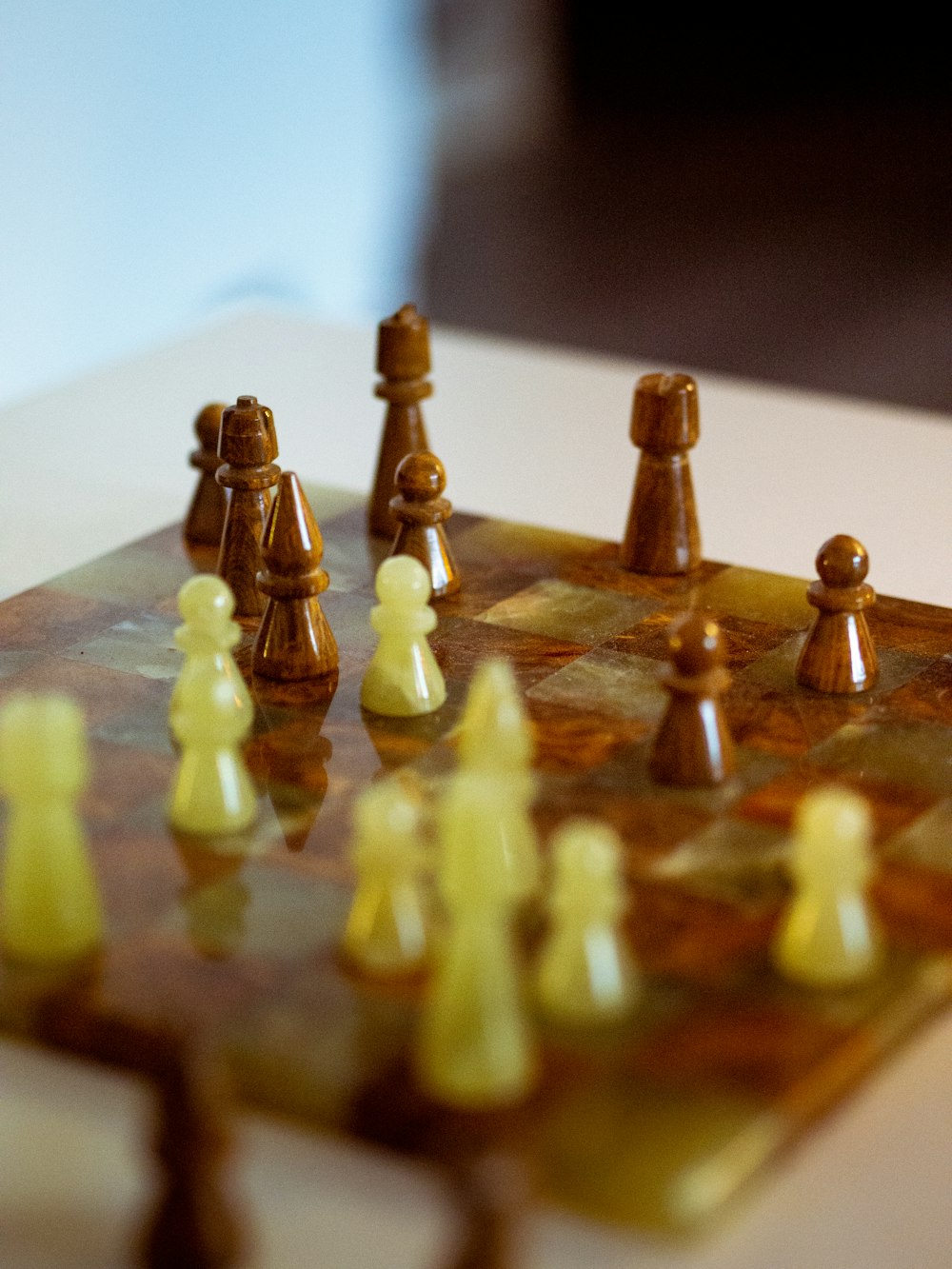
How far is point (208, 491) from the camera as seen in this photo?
2.07 m

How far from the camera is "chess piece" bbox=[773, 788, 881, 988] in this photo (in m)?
1.19

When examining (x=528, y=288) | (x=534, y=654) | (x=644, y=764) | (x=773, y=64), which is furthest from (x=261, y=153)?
(x=773, y=64)

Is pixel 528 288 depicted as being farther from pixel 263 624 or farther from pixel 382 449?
pixel 263 624

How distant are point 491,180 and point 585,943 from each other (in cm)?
606

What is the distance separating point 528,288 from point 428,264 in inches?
15.2

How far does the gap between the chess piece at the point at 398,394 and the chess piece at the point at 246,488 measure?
9.1 inches

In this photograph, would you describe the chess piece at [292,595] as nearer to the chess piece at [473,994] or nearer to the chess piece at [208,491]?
the chess piece at [208,491]

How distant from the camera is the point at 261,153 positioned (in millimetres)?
4223

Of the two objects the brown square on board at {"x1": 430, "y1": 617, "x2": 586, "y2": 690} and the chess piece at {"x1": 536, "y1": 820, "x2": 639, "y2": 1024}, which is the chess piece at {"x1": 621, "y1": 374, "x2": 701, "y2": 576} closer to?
the brown square on board at {"x1": 430, "y1": 617, "x2": 586, "y2": 690}

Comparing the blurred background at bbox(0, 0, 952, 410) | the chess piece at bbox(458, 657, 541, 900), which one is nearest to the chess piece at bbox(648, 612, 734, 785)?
the chess piece at bbox(458, 657, 541, 900)

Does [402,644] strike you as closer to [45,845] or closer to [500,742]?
[500,742]

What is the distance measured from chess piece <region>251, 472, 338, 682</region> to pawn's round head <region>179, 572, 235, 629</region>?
161 mm

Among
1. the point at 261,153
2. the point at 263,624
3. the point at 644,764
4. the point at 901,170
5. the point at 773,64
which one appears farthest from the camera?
the point at 773,64

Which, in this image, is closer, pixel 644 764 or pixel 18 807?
pixel 18 807
